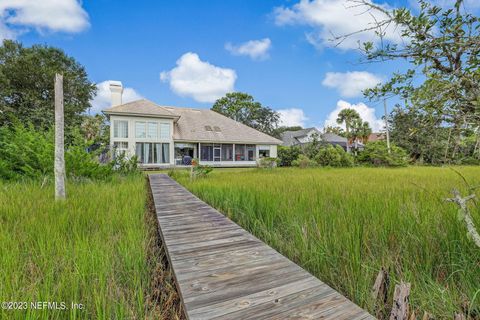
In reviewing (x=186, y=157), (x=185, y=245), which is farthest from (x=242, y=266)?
(x=186, y=157)

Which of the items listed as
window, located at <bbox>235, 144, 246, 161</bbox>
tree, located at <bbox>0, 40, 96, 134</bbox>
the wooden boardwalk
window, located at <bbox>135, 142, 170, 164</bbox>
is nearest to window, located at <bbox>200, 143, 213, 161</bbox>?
window, located at <bbox>235, 144, 246, 161</bbox>

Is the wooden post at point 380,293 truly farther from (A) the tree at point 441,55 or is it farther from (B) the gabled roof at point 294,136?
(B) the gabled roof at point 294,136

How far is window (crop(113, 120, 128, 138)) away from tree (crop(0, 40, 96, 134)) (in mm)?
4548

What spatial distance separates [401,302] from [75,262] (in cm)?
216

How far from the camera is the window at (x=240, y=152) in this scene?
23000 millimetres

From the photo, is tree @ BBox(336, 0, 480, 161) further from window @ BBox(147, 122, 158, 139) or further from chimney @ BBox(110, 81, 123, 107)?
chimney @ BBox(110, 81, 123, 107)

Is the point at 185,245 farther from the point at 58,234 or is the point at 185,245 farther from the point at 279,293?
the point at 58,234

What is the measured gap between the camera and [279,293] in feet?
4.44

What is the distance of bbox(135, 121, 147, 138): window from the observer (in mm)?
18484

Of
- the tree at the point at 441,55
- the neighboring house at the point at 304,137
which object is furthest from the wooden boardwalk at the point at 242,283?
the neighboring house at the point at 304,137

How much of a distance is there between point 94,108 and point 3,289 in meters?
28.8

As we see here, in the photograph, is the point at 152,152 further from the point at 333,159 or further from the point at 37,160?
the point at 333,159

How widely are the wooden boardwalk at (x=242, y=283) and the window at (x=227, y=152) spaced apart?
2000 cm

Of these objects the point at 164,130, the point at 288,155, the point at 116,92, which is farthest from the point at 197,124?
the point at 288,155
